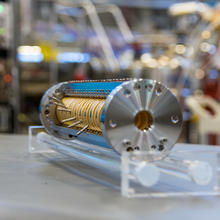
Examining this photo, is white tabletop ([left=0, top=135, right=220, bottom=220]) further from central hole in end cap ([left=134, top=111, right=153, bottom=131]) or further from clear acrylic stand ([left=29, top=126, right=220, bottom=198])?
central hole in end cap ([left=134, top=111, right=153, bottom=131])

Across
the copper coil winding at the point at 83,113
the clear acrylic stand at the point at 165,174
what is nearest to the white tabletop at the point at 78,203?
the clear acrylic stand at the point at 165,174

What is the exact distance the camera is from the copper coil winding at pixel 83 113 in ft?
3.56

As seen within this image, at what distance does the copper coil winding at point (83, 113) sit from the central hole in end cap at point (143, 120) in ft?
0.33

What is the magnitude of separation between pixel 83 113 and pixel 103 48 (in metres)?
7.29

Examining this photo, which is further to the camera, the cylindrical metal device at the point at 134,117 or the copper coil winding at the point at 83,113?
the copper coil winding at the point at 83,113

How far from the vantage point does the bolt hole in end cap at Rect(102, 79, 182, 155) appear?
912 millimetres

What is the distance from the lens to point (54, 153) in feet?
4.91

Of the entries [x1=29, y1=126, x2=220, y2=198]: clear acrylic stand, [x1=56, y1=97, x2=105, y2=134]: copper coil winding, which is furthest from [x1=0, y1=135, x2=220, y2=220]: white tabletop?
[x1=56, y1=97, x2=105, y2=134]: copper coil winding

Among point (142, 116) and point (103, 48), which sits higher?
point (103, 48)

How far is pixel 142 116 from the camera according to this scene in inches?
39.1

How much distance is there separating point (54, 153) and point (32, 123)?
239 inches

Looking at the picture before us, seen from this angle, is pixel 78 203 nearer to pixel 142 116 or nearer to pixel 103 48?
pixel 142 116

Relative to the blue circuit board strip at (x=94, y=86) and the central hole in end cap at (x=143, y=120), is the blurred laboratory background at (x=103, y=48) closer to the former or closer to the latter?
the blue circuit board strip at (x=94, y=86)

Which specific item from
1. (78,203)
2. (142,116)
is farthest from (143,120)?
(78,203)
